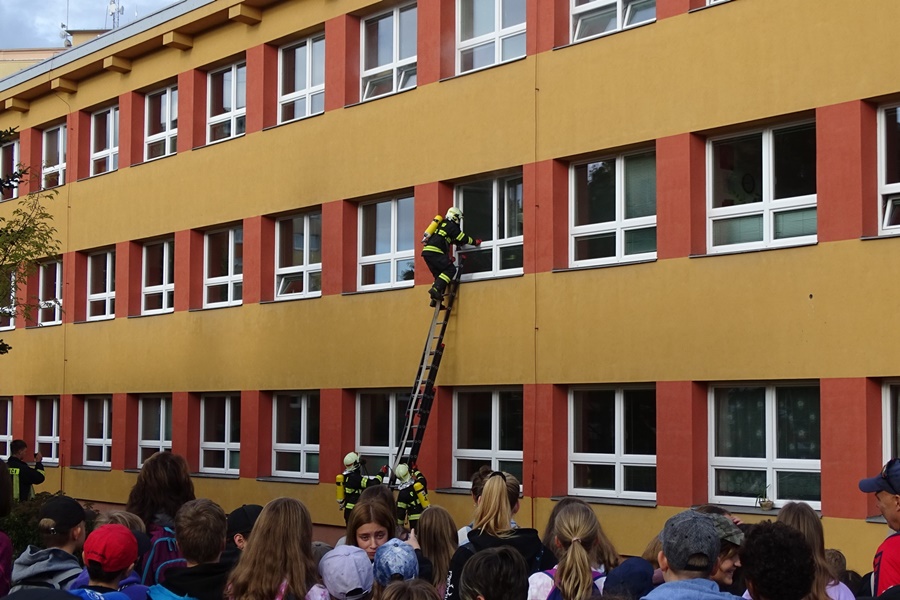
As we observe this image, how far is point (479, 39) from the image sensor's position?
1825 centimetres

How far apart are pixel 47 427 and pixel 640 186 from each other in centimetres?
1826

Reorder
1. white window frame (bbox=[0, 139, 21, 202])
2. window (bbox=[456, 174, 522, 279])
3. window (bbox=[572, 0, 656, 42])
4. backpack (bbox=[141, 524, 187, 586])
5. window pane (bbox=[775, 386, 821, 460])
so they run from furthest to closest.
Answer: white window frame (bbox=[0, 139, 21, 202]) → window (bbox=[456, 174, 522, 279]) → window (bbox=[572, 0, 656, 42]) → window pane (bbox=[775, 386, 821, 460]) → backpack (bbox=[141, 524, 187, 586])

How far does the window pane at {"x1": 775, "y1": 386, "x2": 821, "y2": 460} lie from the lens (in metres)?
13.6

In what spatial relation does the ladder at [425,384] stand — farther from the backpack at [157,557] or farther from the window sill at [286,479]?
the backpack at [157,557]

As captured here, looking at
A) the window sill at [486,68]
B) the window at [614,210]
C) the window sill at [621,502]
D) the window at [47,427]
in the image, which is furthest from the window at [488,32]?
the window at [47,427]

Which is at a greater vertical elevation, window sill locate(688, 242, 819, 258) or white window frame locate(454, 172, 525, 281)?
white window frame locate(454, 172, 525, 281)

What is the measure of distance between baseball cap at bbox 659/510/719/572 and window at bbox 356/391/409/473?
1426 centimetres

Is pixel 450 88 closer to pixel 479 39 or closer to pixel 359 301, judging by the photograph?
pixel 479 39

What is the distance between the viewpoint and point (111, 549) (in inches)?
219

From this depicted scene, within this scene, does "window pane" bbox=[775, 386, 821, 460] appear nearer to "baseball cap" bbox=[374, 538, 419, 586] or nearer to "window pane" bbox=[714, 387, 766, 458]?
"window pane" bbox=[714, 387, 766, 458]

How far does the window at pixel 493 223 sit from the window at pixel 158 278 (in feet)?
28.5

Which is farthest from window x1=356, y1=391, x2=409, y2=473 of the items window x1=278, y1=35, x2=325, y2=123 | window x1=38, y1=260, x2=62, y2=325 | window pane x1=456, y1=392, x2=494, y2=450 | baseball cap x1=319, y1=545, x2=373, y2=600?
baseball cap x1=319, y1=545, x2=373, y2=600

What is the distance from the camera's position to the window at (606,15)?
51.8ft

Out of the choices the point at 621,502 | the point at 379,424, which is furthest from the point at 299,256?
the point at 621,502
